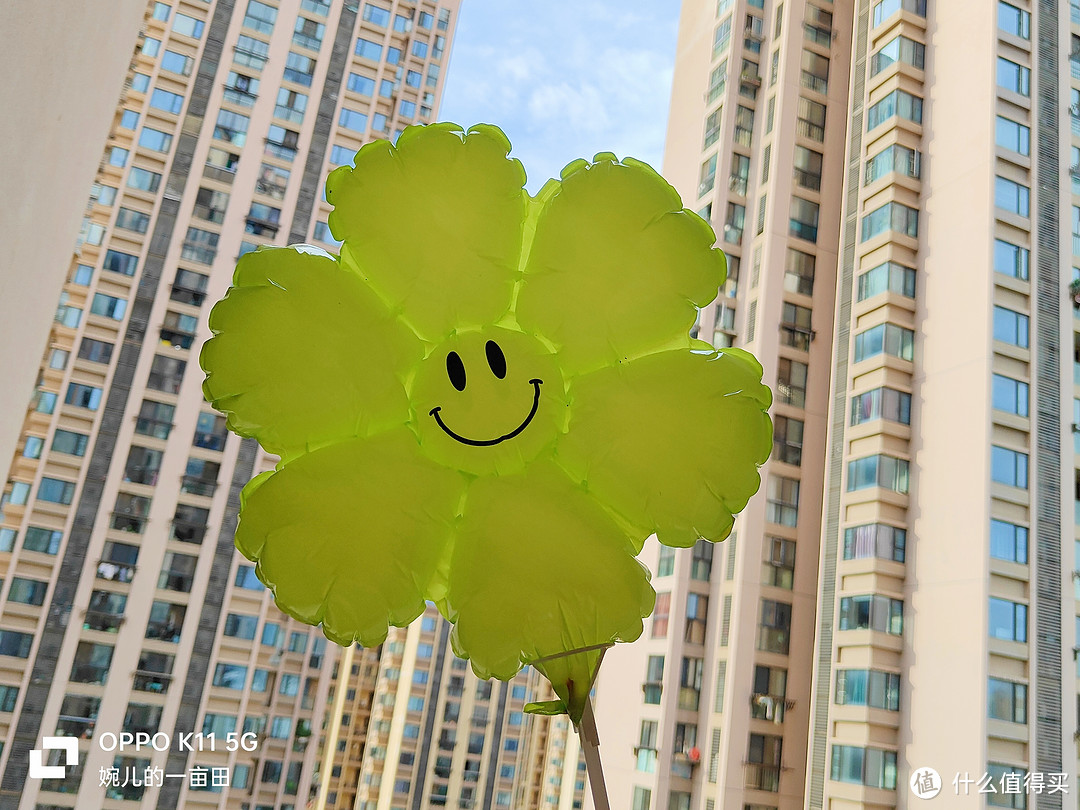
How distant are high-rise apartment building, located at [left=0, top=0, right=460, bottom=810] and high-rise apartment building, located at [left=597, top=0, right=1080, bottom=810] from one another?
1688mm

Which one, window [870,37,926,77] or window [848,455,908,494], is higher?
window [870,37,926,77]

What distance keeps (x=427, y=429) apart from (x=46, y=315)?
39cm

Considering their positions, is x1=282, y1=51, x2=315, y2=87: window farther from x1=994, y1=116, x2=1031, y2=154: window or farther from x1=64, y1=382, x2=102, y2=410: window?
x1=994, y1=116, x2=1031, y2=154: window

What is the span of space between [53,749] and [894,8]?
15.8 ft

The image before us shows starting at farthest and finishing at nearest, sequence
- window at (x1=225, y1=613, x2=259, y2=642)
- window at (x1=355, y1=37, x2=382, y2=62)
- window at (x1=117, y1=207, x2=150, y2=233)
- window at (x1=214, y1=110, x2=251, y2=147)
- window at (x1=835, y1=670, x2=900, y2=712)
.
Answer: window at (x1=355, y1=37, x2=382, y2=62) < window at (x1=214, y1=110, x2=251, y2=147) < window at (x1=117, y1=207, x2=150, y2=233) < window at (x1=225, y1=613, x2=259, y2=642) < window at (x1=835, y1=670, x2=900, y2=712)

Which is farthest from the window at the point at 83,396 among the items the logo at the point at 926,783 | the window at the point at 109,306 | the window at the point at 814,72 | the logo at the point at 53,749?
the logo at the point at 926,783

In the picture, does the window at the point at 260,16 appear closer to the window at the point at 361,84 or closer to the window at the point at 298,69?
the window at the point at 298,69

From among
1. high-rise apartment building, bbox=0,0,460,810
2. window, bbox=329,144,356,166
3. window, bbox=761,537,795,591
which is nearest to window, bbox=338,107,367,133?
high-rise apartment building, bbox=0,0,460,810

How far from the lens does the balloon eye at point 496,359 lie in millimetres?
594

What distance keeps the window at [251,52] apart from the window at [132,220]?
3.14 ft

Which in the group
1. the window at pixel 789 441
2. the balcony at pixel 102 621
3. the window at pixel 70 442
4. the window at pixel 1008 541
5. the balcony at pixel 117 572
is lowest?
the balcony at pixel 102 621

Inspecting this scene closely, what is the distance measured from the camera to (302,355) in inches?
23.0

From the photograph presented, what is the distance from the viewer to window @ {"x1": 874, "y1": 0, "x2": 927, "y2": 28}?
409 cm

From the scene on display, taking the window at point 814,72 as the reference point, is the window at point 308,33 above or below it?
above
